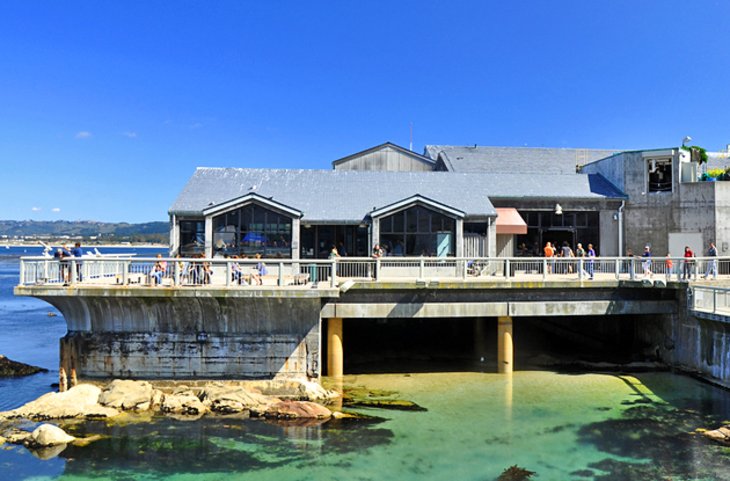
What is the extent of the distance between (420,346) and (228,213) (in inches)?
434

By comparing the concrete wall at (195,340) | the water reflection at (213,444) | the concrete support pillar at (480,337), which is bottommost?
the water reflection at (213,444)

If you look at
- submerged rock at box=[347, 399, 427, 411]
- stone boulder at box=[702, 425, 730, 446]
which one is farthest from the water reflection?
stone boulder at box=[702, 425, 730, 446]

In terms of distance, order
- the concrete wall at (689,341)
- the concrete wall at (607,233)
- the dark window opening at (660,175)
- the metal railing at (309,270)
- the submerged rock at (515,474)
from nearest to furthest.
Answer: the submerged rock at (515,474) → the metal railing at (309,270) → the concrete wall at (689,341) → the dark window opening at (660,175) → the concrete wall at (607,233)

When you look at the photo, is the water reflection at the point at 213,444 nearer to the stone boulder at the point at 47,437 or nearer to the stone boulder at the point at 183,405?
the stone boulder at the point at 47,437

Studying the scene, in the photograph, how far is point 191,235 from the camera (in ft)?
76.7

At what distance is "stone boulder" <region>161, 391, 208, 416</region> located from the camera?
16.5m

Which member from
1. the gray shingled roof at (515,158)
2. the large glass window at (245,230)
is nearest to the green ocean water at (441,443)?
the large glass window at (245,230)

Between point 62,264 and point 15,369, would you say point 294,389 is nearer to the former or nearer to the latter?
point 62,264

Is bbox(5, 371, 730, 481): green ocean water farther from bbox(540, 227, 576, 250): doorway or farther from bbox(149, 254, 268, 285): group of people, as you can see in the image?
bbox(540, 227, 576, 250): doorway

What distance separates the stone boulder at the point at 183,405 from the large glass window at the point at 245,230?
7.22 m

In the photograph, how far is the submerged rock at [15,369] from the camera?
2216 cm

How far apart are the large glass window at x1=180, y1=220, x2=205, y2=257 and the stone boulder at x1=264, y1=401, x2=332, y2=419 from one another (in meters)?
9.38

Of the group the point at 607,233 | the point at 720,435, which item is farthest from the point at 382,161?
the point at 720,435

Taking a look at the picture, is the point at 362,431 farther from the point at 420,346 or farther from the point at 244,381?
the point at 420,346
